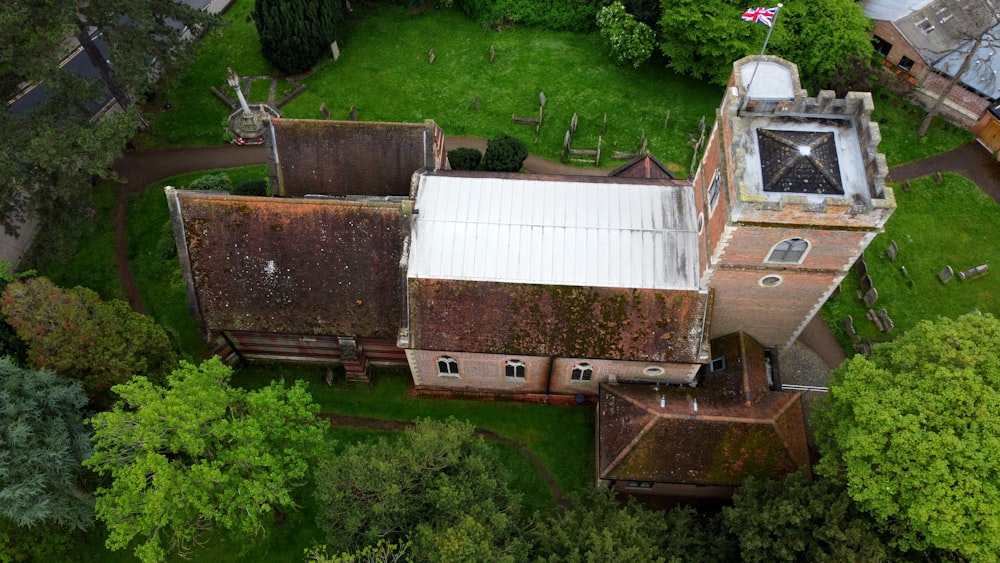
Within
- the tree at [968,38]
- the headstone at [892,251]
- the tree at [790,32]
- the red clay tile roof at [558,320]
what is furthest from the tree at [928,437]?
the tree at [968,38]

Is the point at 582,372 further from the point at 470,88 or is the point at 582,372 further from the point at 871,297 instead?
the point at 470,88

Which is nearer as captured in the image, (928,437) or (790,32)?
(928,437)

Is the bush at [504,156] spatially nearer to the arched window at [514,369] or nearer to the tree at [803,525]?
the arched window at [514,369]

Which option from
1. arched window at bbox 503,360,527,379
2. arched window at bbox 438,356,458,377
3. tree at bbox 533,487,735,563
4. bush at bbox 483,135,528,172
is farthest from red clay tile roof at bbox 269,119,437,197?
tree at bbox 533,487,735,563

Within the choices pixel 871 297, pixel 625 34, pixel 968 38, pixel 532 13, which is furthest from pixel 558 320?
pixel 968 38

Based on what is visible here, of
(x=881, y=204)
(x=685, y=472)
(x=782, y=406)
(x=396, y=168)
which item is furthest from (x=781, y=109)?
(x=396, y=168)

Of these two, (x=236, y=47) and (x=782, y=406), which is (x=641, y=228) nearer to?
(x=782, y=406)
